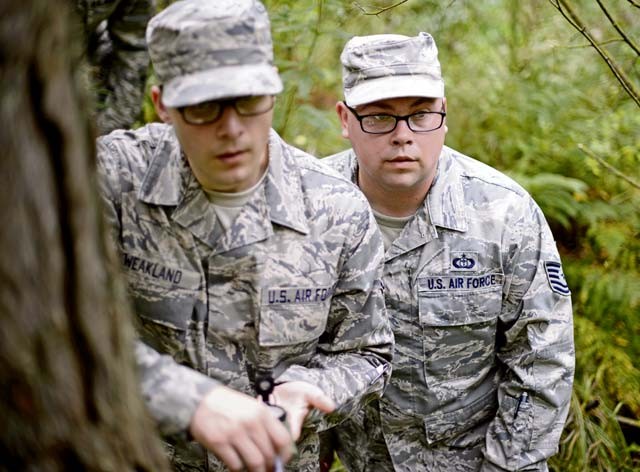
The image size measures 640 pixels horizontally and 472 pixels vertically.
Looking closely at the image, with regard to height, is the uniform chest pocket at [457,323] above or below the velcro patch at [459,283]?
below

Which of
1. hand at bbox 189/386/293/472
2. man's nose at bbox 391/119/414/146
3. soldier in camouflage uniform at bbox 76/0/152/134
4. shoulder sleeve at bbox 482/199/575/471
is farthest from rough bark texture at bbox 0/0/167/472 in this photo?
soldier in camouflage uniform at bbox 76/0/152/134

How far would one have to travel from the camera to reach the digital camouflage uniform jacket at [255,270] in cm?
197

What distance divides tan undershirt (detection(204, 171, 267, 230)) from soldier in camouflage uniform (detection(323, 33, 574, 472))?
800 millimetres

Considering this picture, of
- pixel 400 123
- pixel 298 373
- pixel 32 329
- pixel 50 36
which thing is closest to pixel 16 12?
pixel 50 36

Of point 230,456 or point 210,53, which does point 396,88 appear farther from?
point 230,456

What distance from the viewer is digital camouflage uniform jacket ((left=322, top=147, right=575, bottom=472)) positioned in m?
2.63

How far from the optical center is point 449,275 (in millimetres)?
2686

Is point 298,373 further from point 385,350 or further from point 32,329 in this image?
point 32,329

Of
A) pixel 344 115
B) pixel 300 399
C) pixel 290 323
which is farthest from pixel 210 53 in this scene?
pixel 344 115

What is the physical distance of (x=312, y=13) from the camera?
13.7ft

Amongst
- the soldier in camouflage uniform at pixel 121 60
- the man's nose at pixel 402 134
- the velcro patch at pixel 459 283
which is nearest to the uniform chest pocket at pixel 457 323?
the velcro patch at pixel 459 283

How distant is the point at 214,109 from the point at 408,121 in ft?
3.63

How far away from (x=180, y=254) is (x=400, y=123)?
3.56 ft

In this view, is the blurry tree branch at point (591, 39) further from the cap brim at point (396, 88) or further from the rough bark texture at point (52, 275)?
the rough bark texture at point (52, 275)
